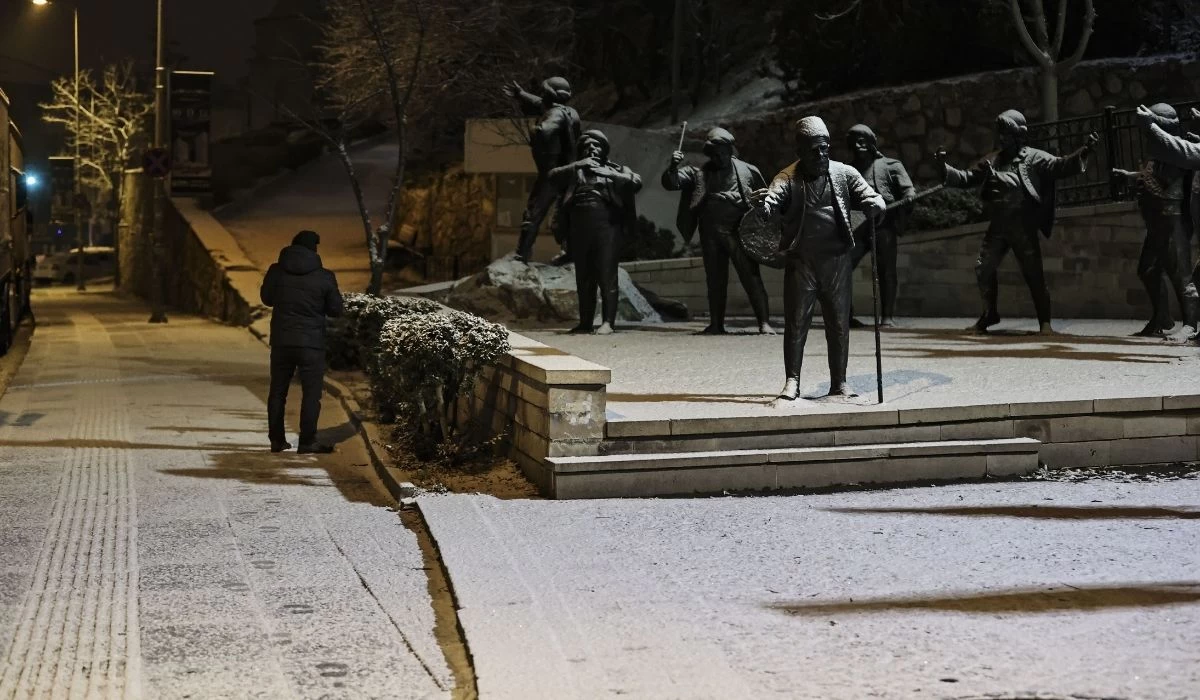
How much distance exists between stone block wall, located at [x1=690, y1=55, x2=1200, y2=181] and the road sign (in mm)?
11151

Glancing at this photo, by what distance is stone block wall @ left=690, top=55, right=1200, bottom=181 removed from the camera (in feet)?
74.6

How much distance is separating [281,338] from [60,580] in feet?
14.6

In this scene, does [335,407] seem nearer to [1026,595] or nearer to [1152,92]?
[1026,595]

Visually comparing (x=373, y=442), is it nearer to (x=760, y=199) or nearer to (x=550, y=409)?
(x=550, y=409)

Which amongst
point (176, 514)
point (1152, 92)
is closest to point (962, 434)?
point (176, 514)

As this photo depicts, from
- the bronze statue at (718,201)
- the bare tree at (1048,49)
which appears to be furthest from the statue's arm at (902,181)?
the bare tree at (1048,49)

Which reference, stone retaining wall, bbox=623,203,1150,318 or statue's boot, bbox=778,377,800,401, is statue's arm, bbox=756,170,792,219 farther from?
stone retaining wall, bbox=623,203,1150,318

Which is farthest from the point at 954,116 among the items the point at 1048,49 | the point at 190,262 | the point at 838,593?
the point at 190,262

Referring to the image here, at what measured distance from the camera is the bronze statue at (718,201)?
1502 cm

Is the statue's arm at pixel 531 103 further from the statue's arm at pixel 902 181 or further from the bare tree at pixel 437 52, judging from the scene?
the bare tree at pixel 437 52

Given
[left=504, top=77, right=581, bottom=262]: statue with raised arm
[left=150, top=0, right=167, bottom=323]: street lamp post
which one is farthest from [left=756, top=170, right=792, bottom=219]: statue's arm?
[left=150, top=0, right=167, bottom=323]: street lamp post

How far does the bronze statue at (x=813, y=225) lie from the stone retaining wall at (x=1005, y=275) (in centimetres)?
968

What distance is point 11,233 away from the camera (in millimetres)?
22234

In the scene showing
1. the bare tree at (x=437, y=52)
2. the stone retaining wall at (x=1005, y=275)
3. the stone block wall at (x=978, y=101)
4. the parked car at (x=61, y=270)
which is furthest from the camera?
the parked car at (x=61, y=270)
